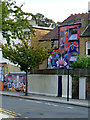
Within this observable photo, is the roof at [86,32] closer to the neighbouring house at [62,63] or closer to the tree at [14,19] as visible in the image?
the neighbouring house at [62,63]

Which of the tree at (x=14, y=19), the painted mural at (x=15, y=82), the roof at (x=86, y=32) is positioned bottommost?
the painted mural at (x=15, y=82)

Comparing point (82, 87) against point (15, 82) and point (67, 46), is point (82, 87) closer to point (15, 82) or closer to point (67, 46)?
point (67, 46)

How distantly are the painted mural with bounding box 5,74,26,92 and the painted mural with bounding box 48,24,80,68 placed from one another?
17.2 ft

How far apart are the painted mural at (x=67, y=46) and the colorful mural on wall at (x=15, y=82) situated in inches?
205

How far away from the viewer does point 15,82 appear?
142 feet

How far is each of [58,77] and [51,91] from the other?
197 cm

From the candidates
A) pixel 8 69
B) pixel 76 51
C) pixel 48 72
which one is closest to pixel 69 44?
pixel 76 51

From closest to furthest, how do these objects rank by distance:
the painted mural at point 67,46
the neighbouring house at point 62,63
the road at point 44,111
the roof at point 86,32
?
1. the road at point 44,111
2. the neighbouring house at point 62,63
3. the roof at point 86,32
4. the painted mural at point 67,46

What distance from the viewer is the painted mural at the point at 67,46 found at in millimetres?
36062

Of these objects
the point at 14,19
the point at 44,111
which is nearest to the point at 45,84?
the point at 44,111

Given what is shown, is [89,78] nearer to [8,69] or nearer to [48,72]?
[48,72]

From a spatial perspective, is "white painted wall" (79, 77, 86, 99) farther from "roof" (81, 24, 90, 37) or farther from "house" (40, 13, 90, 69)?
"roof" (81, 24, 90, 37)

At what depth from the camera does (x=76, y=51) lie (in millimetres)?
36156

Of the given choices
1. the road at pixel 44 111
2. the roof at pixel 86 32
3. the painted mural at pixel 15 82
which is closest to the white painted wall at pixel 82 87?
the roof at pixel 86 32
